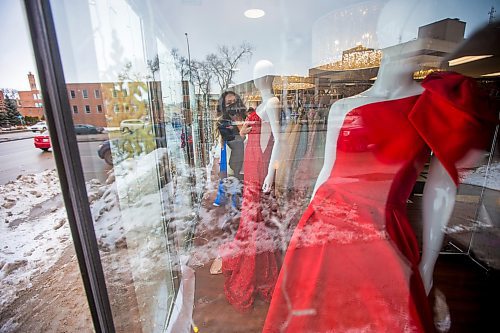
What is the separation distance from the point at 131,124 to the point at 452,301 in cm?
175

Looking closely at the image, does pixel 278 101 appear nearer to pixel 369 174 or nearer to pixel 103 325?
pixel 369 174

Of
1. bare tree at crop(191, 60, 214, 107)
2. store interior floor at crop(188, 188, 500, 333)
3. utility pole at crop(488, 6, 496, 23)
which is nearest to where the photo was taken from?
utility pole at crop(488, 6, 496, 23)

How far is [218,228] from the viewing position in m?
1.77

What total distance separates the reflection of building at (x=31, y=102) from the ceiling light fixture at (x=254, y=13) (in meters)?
1.08

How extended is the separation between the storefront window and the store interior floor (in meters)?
0.01

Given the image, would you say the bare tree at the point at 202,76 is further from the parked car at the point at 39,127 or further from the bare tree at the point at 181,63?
the parked car at the point at 39,127

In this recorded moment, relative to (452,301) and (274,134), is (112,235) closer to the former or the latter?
(274,134)

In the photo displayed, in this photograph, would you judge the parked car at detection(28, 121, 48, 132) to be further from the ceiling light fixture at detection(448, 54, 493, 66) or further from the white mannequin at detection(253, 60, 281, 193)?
the ceiling light fixture at detection(448, 54, 493, 66)

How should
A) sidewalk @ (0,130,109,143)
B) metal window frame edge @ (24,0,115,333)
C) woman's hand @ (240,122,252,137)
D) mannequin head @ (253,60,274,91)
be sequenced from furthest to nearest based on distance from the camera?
1. woman's hand @ (240,122,252,137)
2. mannequin head @ (253,60,274,91)
3. sidewalk @ (0,130,109,143)
4. metal window frame edge @ (24,0,115,333)

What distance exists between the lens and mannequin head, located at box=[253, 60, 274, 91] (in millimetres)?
1188

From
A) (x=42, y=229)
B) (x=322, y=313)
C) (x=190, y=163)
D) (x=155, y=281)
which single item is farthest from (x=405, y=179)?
(x=190, y=163)

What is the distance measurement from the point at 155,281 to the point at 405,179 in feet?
3.36

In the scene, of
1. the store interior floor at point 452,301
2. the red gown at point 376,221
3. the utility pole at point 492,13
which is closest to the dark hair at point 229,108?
the red gown at point 376,221

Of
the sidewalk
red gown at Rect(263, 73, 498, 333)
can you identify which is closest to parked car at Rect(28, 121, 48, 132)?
the sidewalk
